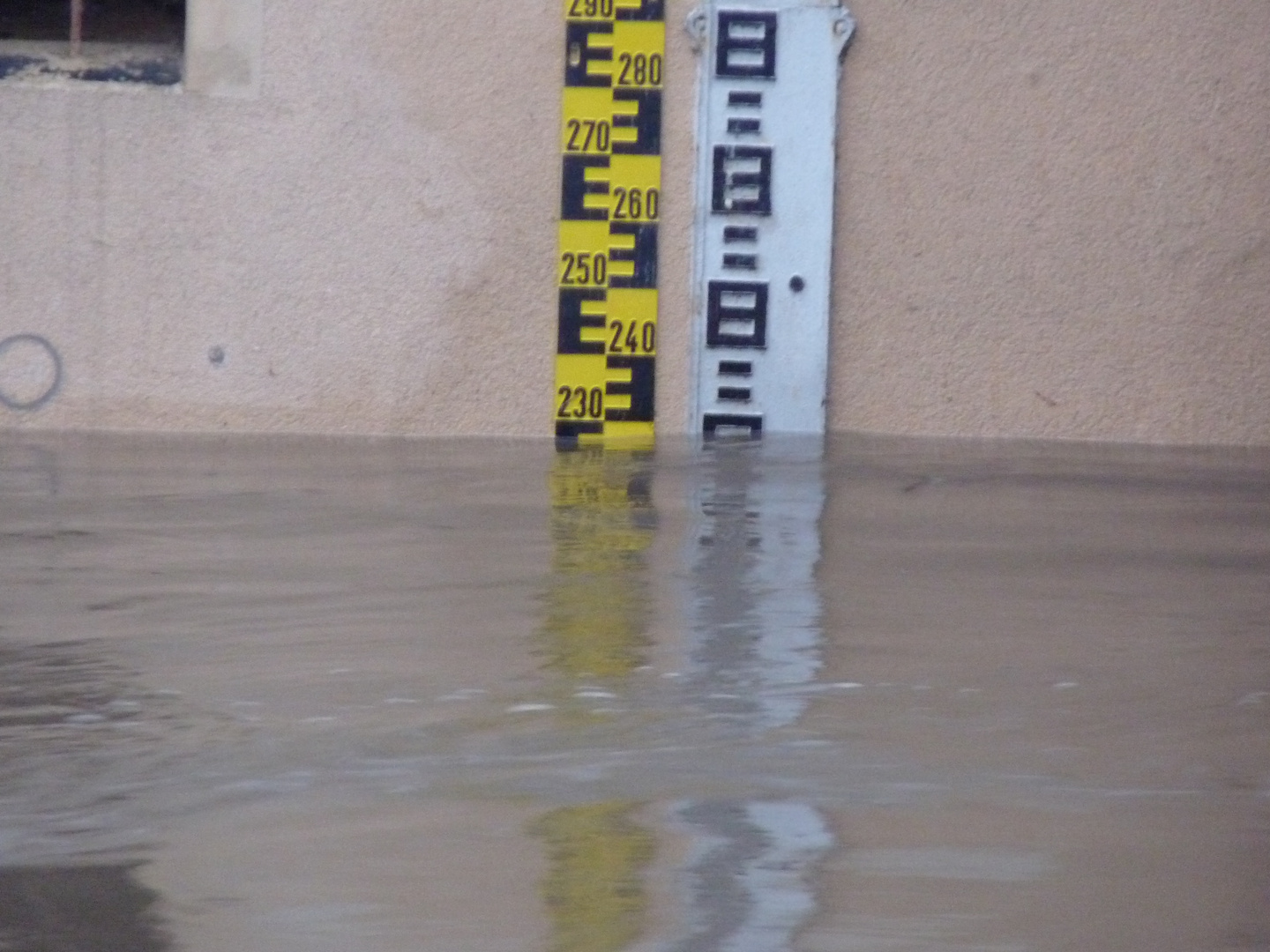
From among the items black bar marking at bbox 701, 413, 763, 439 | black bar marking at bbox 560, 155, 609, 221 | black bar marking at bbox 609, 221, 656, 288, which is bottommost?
black bar marking at bbox 701, 413, 763, 439

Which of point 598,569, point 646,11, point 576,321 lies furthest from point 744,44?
point 598,569

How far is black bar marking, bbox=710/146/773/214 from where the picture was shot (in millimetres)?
5574

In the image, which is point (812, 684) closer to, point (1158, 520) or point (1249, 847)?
point (1249, 847)

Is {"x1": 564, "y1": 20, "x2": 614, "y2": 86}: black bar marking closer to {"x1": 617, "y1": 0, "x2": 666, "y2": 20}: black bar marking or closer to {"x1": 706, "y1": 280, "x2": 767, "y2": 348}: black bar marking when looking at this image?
{"x1": 617, "y1": 0, "x2": 666, "y2": 20}: black bar marking

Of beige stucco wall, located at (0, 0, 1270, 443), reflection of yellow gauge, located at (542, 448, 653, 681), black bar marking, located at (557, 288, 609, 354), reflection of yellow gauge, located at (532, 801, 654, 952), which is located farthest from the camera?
black bar marking, located at (557, 288, 609, 354)

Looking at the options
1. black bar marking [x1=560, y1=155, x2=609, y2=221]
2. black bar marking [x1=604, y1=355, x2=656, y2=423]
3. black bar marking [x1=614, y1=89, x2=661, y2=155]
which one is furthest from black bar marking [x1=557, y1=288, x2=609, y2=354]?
black bar marking [x1=614, y1=89, x2=661, y2=155]

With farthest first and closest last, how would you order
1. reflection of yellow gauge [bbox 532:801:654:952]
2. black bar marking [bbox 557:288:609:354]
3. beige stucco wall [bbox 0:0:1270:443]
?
black bar marking [bbox 557:288:609:354] → beige stucco wall [bbox 0:0:1270:443] → reflection of yellow gauge [bbox 532:801:654:952]

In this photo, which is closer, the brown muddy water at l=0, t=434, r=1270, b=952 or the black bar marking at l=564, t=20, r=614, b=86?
the brown muddy water at l=0, t=434, r=1270, b=952

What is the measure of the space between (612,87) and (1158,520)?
7.61ft

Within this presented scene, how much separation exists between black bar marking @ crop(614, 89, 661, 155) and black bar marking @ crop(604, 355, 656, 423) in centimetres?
66

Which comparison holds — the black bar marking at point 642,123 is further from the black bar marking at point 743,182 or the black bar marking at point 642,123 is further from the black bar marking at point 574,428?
the black bar marking at point 574,428

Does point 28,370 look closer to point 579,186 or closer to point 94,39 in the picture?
point 94,39

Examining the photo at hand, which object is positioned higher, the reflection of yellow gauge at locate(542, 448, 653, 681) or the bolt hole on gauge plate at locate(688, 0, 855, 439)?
the bolt hole on gauge plate at locate(688, 0, 855, 439)

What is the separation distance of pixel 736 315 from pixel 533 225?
2.33 ft
